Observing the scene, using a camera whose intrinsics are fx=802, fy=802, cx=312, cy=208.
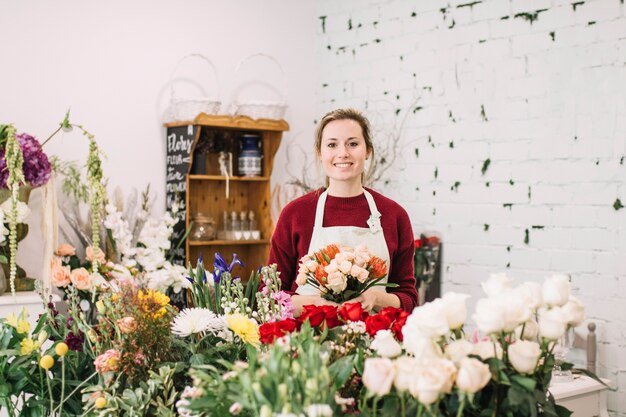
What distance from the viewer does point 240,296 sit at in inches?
71.7

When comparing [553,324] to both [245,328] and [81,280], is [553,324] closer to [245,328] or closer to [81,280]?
[245,328]

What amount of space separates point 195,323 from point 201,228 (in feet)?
9.21

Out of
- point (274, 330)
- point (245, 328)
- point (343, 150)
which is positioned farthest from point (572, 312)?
point (343, 150)

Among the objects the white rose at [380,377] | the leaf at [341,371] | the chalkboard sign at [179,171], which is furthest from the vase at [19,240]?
the white rose at [380,377]

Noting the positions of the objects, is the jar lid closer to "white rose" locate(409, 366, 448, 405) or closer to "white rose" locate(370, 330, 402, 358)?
"white rose" locate(370, 330, 402, 358)

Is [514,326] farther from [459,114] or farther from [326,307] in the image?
[459,114]

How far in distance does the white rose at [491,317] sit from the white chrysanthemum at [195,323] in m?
0.68

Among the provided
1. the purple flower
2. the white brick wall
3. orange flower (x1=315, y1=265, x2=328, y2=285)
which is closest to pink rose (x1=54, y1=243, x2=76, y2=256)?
the purple flower

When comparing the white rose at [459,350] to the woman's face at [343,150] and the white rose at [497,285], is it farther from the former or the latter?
the woman's face at [343,150]

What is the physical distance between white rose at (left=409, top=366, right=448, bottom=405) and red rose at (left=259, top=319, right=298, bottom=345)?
383 mm

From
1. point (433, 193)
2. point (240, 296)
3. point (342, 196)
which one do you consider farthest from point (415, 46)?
point (240, 296)

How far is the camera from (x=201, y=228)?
448cm

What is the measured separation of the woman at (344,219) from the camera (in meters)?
2.60

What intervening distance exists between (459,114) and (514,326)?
127 inches
